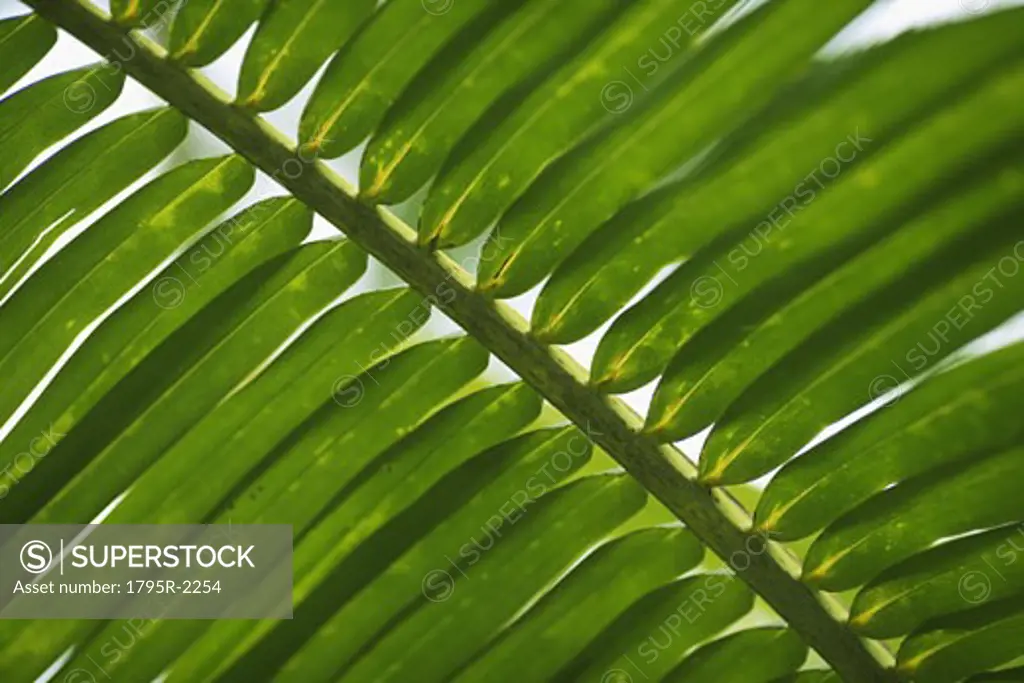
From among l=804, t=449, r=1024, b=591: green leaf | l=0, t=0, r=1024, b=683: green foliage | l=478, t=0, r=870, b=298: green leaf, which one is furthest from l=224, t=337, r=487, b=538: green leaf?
l=804, t=449, r=1024, b=591: green leaf

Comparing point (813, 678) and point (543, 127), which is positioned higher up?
point (543, 127)

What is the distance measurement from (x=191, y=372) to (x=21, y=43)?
0.42 meters

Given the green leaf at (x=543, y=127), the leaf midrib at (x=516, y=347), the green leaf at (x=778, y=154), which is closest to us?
the green leaf at (x=778, y=154)

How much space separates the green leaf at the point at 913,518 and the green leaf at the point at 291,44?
2.54ft

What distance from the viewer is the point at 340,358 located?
48.7 inches

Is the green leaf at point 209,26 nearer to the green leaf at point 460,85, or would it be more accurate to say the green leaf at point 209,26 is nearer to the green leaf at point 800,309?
the green leaf at point 460,85

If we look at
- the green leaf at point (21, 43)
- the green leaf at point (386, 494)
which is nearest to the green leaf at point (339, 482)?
the green leaf at point (386, 494)

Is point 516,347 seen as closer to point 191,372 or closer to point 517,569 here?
point 517,569

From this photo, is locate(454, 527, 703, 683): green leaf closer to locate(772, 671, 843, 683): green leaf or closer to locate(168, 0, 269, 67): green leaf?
locate(772, 671, 843, 683): green leaf

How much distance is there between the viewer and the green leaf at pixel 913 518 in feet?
3.56

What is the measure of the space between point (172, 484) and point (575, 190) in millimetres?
606

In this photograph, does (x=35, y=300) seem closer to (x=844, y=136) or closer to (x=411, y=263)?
(x=411, y=263)

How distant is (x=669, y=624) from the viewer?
4.05 feet

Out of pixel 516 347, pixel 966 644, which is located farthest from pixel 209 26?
pixel 966 644
